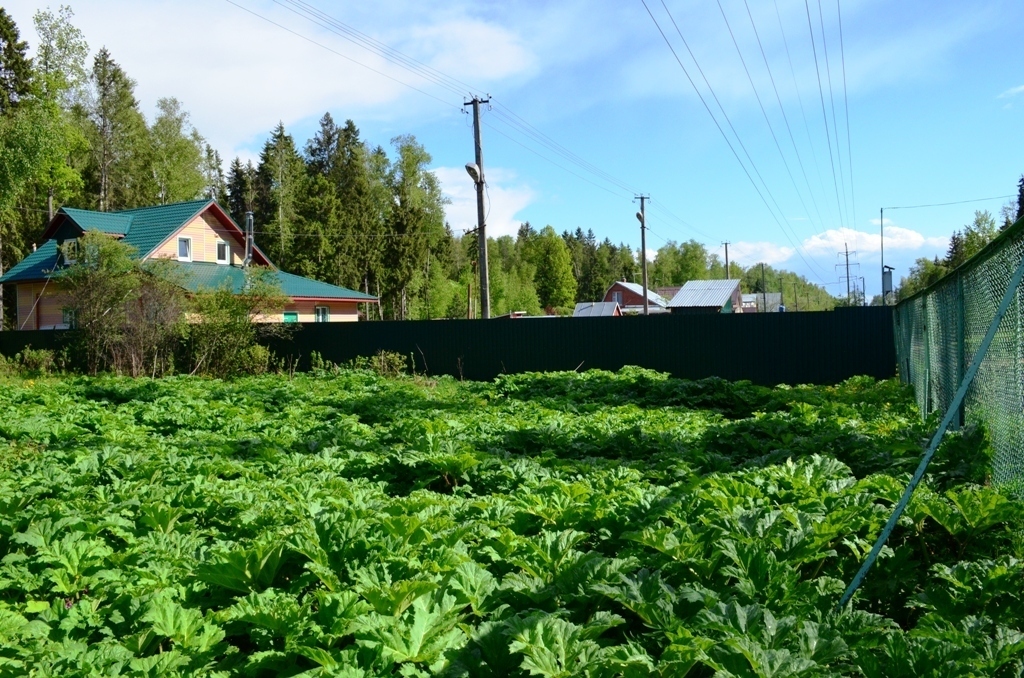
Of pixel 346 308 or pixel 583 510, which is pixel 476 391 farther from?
pixel 346 308

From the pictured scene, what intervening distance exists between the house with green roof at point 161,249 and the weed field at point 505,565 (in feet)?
74.2

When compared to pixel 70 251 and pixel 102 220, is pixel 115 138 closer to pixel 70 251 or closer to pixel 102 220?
pixel 102 220

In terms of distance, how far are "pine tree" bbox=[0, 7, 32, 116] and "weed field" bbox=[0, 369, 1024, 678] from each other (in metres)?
29.3

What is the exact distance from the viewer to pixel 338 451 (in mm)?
6531

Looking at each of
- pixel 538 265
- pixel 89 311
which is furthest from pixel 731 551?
pixel 538 265

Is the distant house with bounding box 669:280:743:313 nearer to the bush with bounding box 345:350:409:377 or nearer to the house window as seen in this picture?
the house window

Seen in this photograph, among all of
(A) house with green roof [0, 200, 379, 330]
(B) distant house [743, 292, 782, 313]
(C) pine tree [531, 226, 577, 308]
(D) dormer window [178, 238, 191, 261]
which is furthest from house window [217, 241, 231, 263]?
(B) distant house [743, 292, 782, 313]

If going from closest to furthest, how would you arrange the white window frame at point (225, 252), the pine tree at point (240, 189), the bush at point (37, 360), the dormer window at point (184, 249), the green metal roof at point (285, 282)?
the bush at point (37, 360) < the green metal roof at point (285, 282) < the dormer window at point (184, 249) < the white window frame at point (225, 252) < the pine tree at point (240, 189)

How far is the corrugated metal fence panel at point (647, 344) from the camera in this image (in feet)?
49.4

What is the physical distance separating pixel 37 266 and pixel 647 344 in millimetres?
23938

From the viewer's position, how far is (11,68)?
28734mm

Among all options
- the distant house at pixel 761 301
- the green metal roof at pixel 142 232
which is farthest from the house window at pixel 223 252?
the distant house at pixel 761 301

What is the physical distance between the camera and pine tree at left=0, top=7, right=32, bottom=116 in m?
28.5

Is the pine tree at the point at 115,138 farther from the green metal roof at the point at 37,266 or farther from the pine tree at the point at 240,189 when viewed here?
the green metal roof at the point at 37,266
